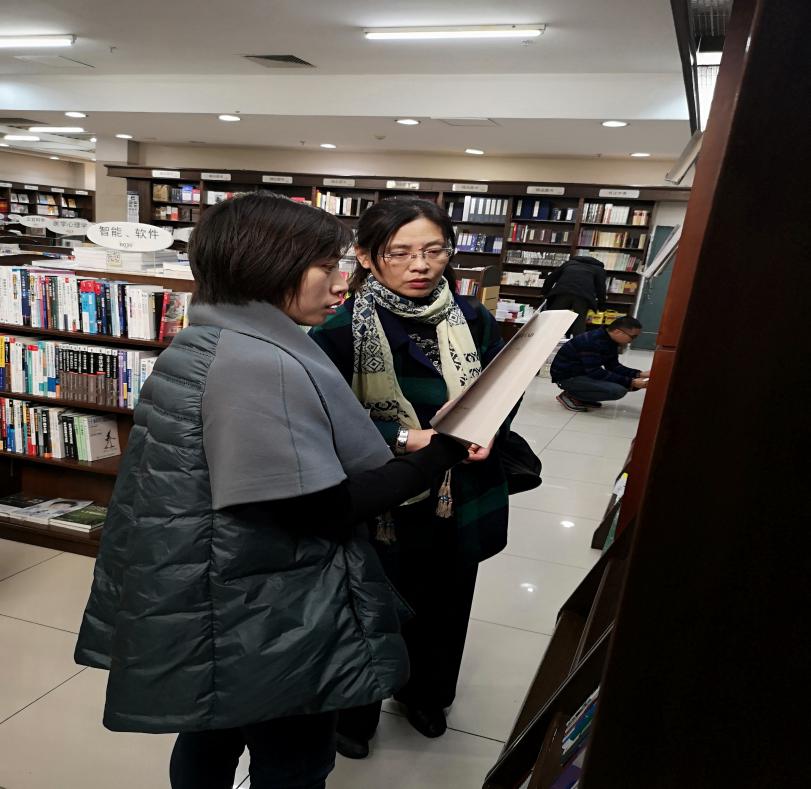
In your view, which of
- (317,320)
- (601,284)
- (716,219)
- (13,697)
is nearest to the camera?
(716,219)

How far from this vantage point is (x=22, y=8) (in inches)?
232

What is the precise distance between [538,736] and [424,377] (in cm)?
77

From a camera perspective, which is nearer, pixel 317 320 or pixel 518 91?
pixel 317 320

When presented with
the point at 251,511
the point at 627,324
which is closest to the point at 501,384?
the point at 251,511

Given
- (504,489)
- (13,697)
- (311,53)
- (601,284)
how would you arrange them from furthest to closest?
(601,284)
(311,53)
(13,697)
(504,489)

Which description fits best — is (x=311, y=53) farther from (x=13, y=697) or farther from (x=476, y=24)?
(x=13, y=697)

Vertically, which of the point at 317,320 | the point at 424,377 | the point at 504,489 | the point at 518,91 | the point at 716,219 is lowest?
the point at 504,489

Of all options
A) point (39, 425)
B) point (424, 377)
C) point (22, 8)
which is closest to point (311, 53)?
point (22, 8)

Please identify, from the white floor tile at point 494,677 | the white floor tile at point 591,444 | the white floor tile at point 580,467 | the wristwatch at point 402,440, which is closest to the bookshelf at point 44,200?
the white floor tile at point 591,444

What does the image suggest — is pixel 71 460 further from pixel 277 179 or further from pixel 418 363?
pixel 277 179

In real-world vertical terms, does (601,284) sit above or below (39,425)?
above

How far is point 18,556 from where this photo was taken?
2656 millimetres

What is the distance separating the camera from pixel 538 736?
43.8 inches

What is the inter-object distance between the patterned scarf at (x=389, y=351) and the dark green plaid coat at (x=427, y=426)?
0.8 inches
